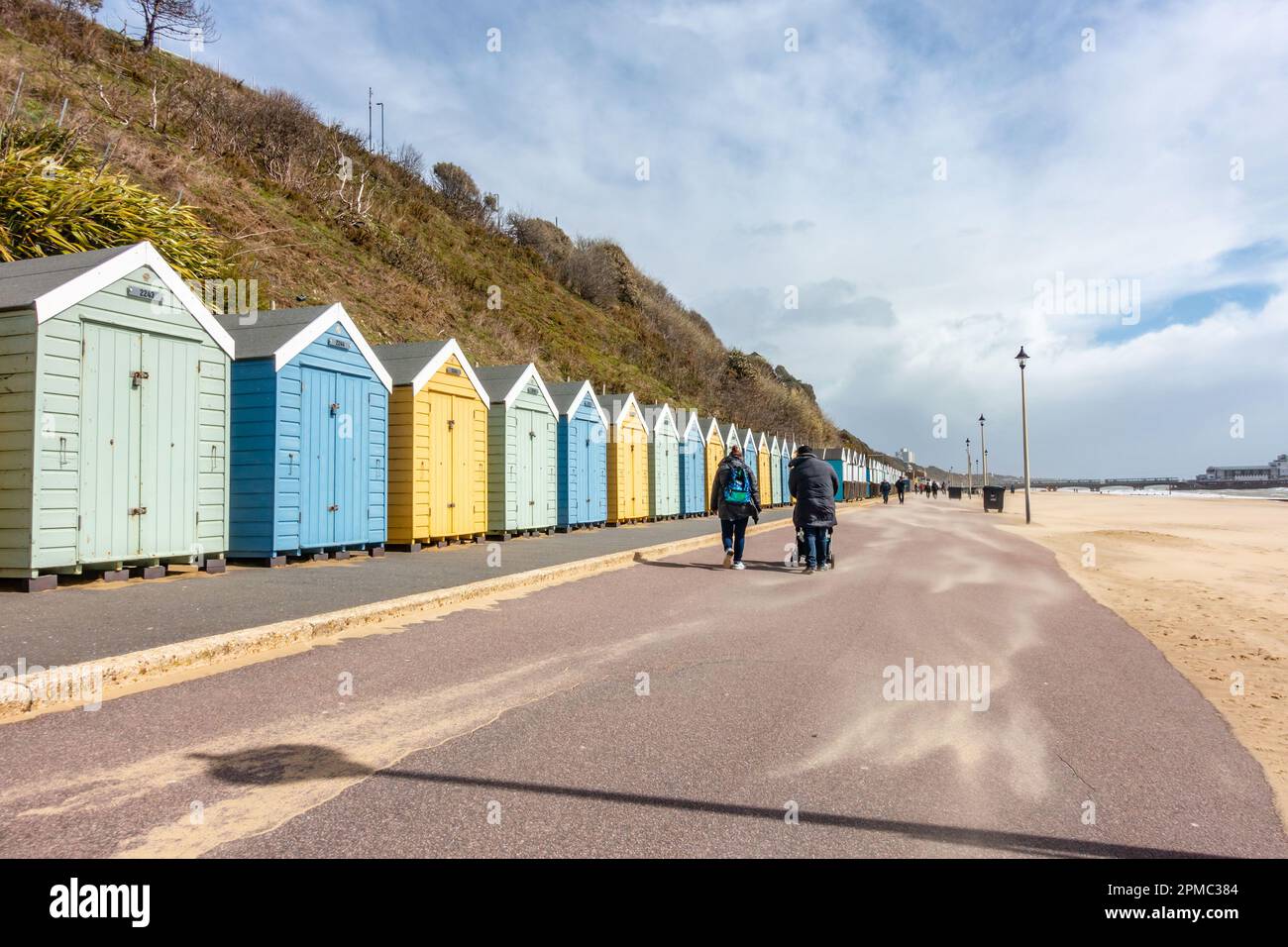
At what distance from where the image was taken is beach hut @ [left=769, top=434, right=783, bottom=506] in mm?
41969

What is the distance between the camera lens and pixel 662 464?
26.3m

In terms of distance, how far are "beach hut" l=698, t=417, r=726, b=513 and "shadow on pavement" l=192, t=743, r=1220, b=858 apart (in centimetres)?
2699

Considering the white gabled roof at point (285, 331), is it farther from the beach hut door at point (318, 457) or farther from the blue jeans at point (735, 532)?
the blue jeans at point (735, 532)

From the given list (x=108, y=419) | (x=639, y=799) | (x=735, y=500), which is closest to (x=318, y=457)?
(x=108, y=419)

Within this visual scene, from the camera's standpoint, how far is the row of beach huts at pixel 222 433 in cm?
778

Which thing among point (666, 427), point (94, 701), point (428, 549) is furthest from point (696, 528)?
point (94, 701)

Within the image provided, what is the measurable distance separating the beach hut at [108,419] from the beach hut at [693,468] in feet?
64.1

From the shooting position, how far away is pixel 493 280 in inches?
1713

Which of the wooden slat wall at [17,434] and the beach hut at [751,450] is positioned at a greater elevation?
the beach hut at [751,450]

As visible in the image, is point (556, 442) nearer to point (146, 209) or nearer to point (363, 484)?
point (363, 484)

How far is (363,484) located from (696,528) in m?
10.5

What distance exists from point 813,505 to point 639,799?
908cm

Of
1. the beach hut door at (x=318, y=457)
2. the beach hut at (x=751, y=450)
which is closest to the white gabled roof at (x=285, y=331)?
the beach hut door at (x=318, y=457)

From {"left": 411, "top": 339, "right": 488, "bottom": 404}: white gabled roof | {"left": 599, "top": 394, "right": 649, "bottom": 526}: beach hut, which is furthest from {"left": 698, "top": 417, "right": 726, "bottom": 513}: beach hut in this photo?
{"left": 411, "top": 339, "right": 488, "bottom": 404}: white gabled roof
